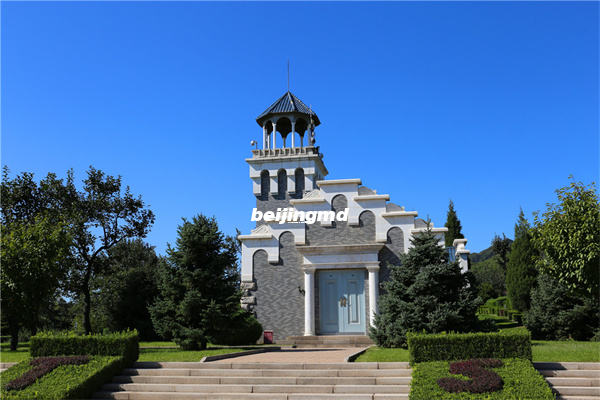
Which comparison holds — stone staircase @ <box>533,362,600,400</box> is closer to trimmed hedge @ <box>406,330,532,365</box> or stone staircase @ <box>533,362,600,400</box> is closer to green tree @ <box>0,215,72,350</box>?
trimmed hedge @ <box>406,330,532,365</box>

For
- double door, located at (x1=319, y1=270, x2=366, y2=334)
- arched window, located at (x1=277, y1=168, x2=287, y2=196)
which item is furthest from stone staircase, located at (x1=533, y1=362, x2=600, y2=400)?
arched window, located at (x1=277, y1=168, x2=287, y2=196)

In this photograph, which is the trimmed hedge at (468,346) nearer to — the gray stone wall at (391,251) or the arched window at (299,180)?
the gray stone wall at (391,251)

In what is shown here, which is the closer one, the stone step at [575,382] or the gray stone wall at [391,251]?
the stone step at [575,382]

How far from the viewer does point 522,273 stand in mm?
36156

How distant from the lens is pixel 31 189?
98.7ft

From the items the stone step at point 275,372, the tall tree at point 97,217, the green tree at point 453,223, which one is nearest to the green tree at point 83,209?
the tall tree at point 97,217

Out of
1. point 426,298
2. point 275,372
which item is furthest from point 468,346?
point 275,372

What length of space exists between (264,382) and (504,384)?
578 cm

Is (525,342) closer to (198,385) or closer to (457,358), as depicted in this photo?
(457,358)

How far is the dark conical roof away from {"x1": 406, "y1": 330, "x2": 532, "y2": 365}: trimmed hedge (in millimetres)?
19289

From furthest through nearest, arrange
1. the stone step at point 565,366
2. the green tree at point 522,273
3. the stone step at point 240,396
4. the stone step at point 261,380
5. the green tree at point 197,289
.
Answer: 1. the green tree at point 522,273
2. the green tree at point 197,289
3. the stone step at point 565,366
4. the stone step at point 261,380
5. the stone step at point 240,396

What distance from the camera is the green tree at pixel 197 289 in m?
19.7

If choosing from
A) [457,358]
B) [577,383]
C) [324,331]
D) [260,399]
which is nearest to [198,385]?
[260,399]

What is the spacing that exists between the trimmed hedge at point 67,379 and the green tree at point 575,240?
16210 millimetres
